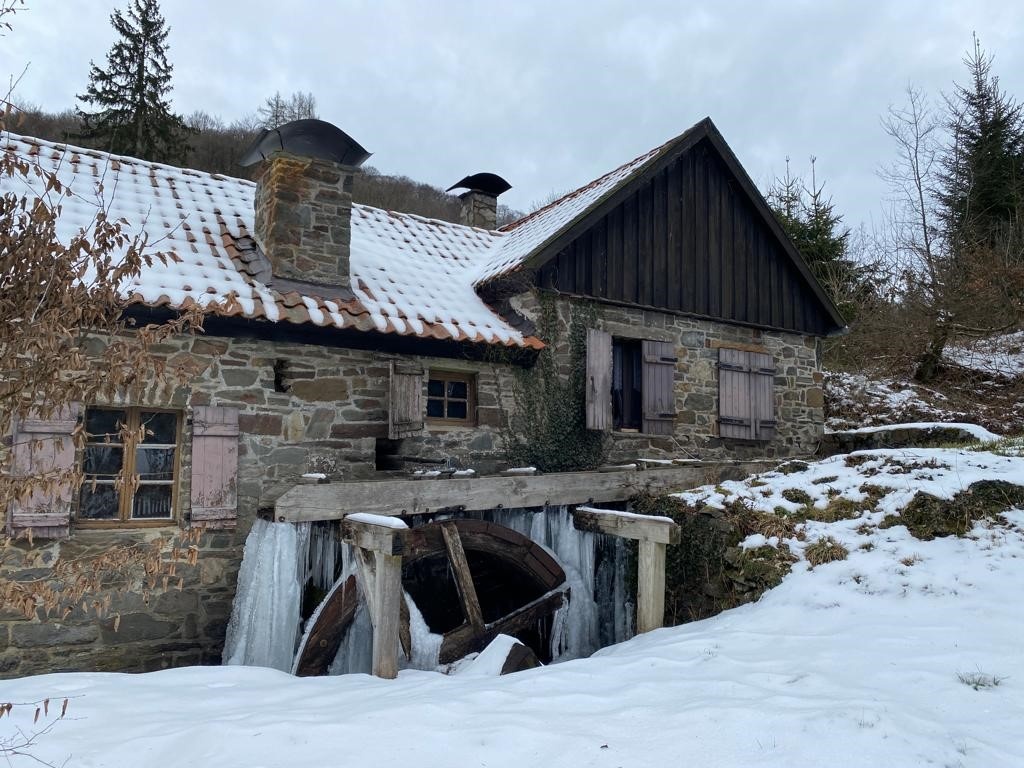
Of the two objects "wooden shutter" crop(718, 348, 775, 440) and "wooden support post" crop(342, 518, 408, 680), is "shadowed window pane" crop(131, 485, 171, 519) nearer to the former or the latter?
"wooden support post" crop(342, 518, 408, 680)

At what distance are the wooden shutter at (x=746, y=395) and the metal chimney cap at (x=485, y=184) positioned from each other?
15.7 feet

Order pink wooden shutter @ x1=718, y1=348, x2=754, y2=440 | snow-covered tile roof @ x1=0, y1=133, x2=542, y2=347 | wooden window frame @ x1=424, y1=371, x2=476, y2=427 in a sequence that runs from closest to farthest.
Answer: snow-covered tile roof @ x1=0, y1=133, x2=542, y2=347 → wooden window frame @ x1=424, y1=371, x2=476, y2=427 → pink wooden shutter @ x1=718, y1=348, x2=754, y2=440

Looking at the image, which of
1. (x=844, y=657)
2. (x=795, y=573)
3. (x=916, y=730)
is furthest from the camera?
(x=795, y=573)

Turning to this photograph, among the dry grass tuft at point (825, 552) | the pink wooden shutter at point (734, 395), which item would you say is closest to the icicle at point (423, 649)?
the dry grass tuft at point (825, 552)

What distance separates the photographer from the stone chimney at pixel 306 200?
7039 mm

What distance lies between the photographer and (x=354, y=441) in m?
7.04

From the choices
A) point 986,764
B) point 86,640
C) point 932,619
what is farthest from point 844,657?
point 86,640

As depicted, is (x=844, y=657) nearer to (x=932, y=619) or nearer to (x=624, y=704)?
(x=932, y=619)

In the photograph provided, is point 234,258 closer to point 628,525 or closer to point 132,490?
point 132,490

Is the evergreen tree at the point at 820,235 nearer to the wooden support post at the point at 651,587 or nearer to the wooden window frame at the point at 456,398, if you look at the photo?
the wooden window frame at the point at 456,398

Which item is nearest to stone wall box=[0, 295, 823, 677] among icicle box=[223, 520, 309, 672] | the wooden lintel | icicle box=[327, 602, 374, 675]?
icicle box=[223, 520, 309, 672]

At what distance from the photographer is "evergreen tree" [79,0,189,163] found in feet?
65.6

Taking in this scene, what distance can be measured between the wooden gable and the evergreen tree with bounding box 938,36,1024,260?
8.52m

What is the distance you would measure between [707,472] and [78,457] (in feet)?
18.5
